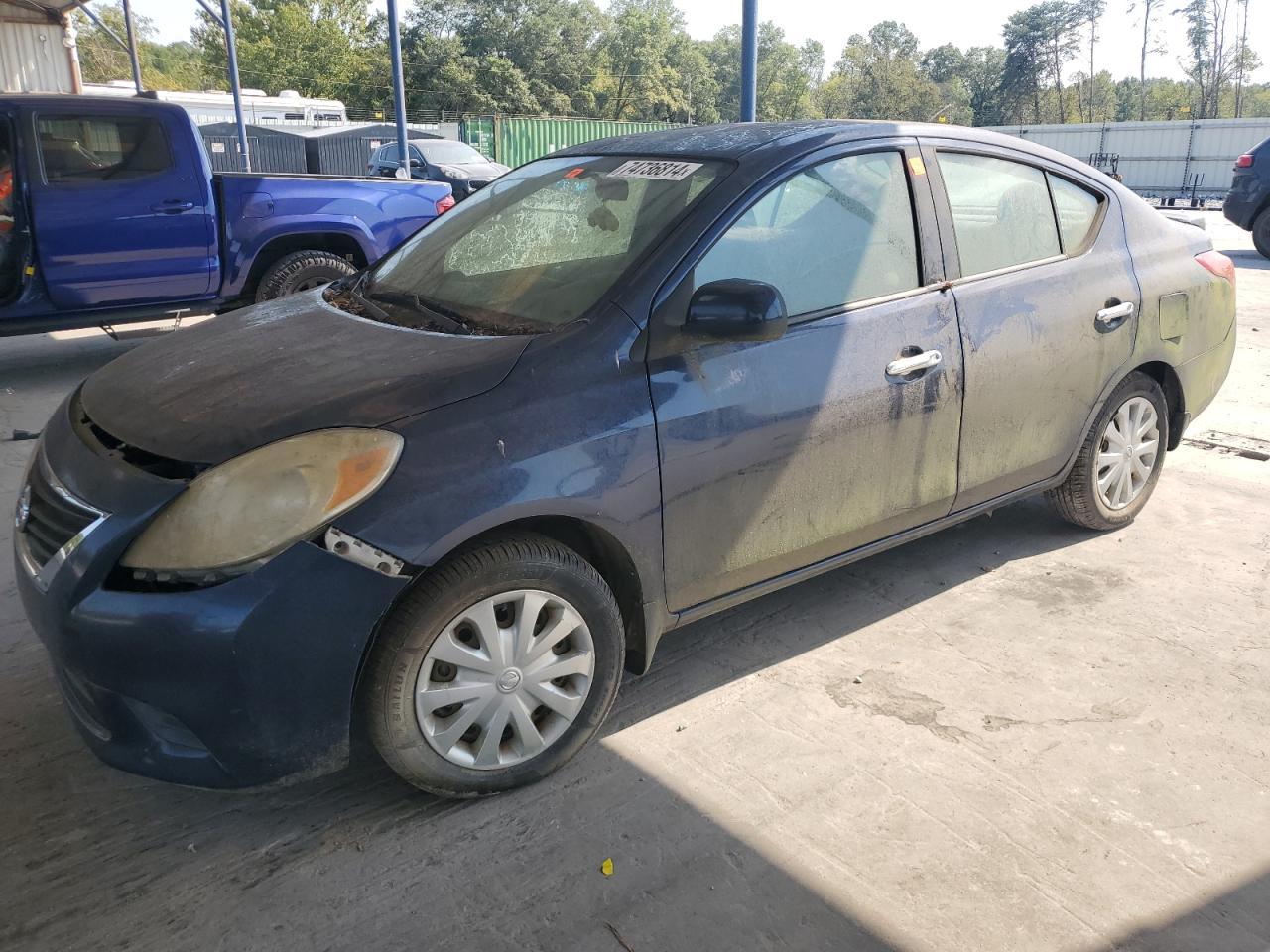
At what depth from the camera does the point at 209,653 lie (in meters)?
2.15

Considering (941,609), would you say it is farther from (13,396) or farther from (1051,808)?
(13,396)

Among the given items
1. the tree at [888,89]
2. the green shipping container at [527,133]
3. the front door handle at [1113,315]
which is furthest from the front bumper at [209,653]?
the tree at [888,89]

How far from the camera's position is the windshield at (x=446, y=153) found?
2002 centimetres

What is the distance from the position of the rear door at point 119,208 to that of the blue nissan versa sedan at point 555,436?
4.00 m

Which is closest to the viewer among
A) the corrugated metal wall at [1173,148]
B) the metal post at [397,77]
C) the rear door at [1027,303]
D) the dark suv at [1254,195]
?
the rear door at [1027,303]

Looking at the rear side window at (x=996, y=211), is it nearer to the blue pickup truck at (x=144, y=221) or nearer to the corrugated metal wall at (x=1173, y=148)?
the blue pickup truck at (x=144, y=221)

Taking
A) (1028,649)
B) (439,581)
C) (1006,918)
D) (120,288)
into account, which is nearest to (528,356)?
(439,581)

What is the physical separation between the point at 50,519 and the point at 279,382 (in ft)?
2.05

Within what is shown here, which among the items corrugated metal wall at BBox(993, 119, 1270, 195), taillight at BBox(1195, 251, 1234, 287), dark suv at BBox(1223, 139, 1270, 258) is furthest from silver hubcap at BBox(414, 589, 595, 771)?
corrugated metal wall at BBox(993, 119, 1270, 195)

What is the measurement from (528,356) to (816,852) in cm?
142

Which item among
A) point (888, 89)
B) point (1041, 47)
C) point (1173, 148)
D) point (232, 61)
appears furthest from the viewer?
point (1041, 47)

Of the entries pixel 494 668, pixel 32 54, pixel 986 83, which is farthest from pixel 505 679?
pixel 986 83

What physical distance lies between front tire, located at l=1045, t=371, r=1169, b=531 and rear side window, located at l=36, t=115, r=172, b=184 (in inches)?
243

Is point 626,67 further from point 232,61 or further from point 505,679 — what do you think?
point 505,679
